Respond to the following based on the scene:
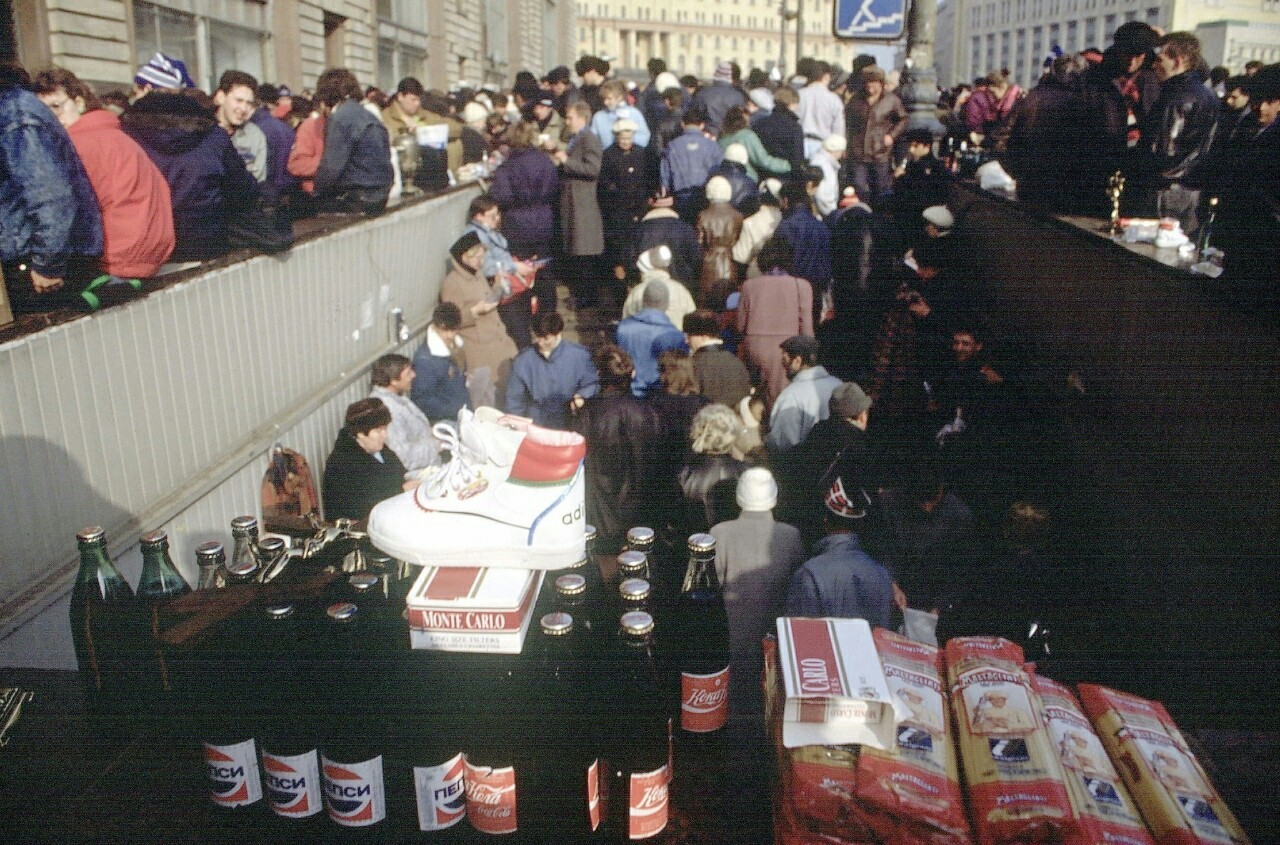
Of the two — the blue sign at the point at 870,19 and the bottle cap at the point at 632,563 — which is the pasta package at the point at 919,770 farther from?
the blue sign at the point at 870,19

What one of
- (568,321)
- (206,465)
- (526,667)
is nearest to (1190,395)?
(526,667)

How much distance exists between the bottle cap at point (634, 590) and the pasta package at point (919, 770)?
58 centimetres

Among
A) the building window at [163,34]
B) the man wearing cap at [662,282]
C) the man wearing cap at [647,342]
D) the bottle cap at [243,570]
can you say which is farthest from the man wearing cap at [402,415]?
the building window at [163,34]

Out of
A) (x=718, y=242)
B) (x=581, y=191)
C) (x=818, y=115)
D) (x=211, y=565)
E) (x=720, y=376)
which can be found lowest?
(x=720, y=376)

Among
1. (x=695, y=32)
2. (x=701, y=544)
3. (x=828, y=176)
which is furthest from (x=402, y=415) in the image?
(x=695, y=32)

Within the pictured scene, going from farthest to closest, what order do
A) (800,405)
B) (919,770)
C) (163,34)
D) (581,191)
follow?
1. (163,34)
2. (581,191)
3. (800,405)
4. (919,770)

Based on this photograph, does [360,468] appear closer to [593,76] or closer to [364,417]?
[364,417]

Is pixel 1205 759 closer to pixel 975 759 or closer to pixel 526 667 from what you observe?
pixel 975 759

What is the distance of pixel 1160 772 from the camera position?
203 cm

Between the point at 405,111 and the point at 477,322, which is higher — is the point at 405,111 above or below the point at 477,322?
above

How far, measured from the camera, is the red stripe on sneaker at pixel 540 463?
2.29 meters

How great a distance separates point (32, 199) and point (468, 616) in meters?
3.18

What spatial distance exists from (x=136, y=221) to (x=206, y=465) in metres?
1.25

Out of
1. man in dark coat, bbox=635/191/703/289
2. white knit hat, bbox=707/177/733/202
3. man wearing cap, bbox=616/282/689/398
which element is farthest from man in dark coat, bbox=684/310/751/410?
white knit hat, bbox=707/177/733/202
